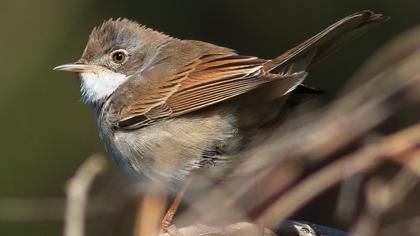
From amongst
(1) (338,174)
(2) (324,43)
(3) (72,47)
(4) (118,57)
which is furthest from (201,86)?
(3) (72,47)

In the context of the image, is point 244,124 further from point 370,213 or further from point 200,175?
point 370,213

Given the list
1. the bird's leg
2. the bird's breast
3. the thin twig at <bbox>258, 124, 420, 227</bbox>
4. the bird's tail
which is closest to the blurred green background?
the bird's breast

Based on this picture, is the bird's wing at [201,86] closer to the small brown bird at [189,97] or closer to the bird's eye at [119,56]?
the small brown bird at [189,97]

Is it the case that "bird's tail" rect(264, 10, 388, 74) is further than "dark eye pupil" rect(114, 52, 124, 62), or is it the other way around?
"dark eye pupil" rect(114, 52, 124, 62)

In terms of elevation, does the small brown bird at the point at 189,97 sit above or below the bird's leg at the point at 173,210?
above

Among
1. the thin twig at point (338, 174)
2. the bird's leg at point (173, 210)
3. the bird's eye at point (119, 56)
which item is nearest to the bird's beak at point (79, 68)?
the bird's eye at point (119, 56)

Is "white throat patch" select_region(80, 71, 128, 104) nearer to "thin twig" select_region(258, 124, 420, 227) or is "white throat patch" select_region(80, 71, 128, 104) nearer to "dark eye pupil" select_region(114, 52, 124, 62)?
"dark eye pupil" select_region(114, 52, 124, 62)
